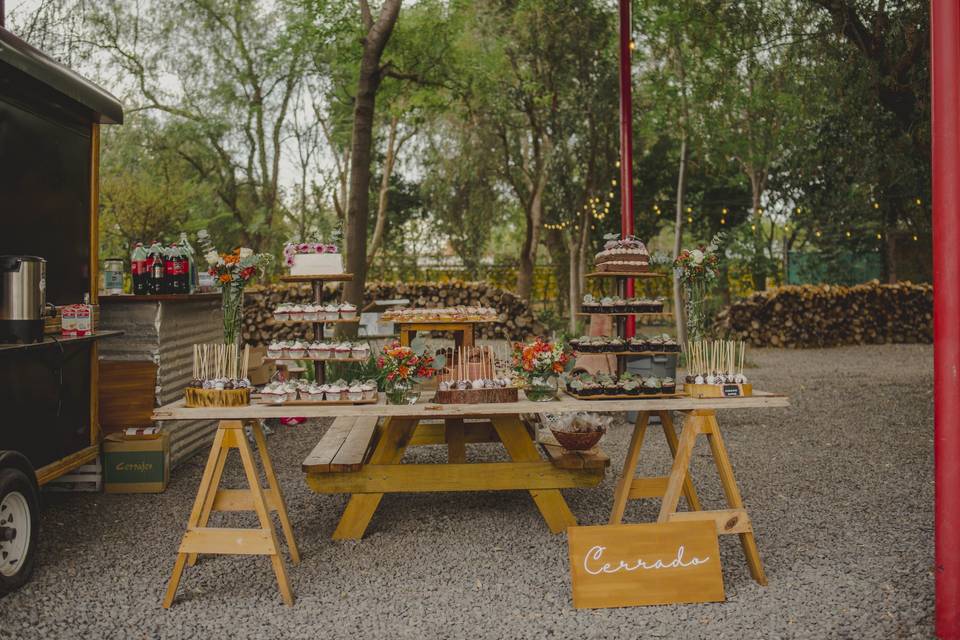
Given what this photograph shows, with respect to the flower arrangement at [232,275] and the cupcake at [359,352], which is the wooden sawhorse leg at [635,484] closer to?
the cupcake at [359,352]

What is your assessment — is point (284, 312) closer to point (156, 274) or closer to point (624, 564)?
point (156, 274)

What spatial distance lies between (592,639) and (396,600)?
0.96 meters

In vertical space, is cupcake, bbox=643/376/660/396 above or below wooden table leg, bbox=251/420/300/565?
above

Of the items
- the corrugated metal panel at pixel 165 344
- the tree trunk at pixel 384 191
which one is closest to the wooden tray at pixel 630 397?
the corrugated metal panel at pixel 165 344

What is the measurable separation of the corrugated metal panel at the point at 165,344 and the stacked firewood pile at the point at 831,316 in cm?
1077

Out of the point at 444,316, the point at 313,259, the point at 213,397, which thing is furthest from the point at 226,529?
the point at 444,316

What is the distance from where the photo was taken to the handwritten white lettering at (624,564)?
3232 millimetres

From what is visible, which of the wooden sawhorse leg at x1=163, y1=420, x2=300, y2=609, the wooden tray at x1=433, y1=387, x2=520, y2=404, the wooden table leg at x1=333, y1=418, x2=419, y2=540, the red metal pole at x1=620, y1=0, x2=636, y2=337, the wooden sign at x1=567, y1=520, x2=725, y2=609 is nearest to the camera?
the wooden sign at x1=567, y1=520, x2=725, y2=609

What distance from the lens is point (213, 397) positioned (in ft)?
11.8

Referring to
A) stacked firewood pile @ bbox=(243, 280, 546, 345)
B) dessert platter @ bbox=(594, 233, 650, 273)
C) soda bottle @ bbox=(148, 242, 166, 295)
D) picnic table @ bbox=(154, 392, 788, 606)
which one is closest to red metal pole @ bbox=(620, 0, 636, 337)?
dessert platter @ bbox=(594, 233, 650, 273)

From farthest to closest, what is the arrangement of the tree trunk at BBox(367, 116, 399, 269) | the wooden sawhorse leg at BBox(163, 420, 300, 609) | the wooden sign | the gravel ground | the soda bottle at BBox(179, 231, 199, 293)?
1. the tree trunk at BBox(367, 116, 399, 269)
2. the soda bottle at BBox(179, 231, 199, 293)
3. the wooden sawhorse leg at BBox(163, 420, 300, 609)
4. the wooden sign
5. the gravel ground

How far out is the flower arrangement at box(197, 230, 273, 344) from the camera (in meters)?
3.85

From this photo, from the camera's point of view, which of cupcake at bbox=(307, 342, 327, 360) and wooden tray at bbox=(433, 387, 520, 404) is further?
cupcake at bbox=(307, 342, 327, 360)

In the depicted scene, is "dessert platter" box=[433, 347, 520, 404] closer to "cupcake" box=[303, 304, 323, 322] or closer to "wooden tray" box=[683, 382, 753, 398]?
"cupcake" box=[303, 304, 323, 322]
